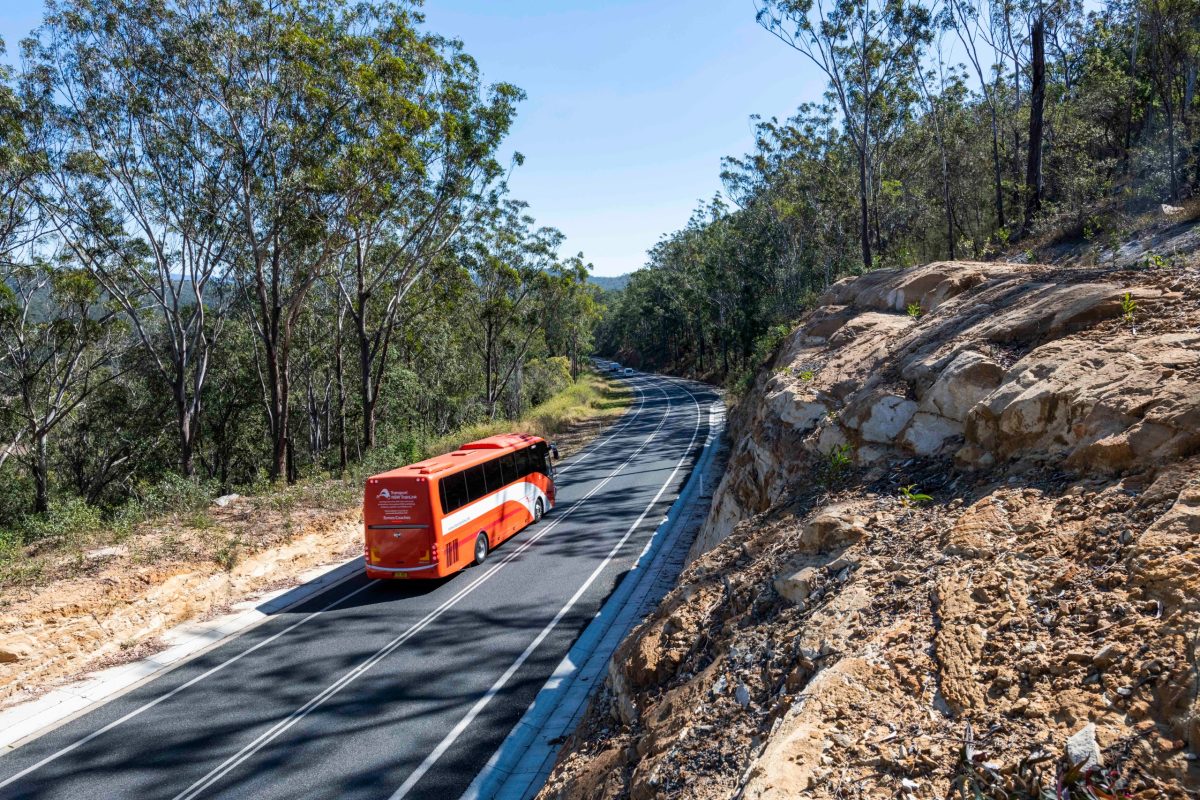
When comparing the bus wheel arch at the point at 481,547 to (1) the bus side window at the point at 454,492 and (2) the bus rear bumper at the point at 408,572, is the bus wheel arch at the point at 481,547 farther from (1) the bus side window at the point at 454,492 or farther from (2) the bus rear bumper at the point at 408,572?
(2) the bus rear bumper at the point at 408,572

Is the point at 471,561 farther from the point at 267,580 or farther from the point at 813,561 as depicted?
the point at 813,561

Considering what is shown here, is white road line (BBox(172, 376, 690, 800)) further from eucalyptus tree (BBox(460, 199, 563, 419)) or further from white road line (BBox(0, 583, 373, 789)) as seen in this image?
eucalyptus tree (BBox(460, 199, 563, 419))

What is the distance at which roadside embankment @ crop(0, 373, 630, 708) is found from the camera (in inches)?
402

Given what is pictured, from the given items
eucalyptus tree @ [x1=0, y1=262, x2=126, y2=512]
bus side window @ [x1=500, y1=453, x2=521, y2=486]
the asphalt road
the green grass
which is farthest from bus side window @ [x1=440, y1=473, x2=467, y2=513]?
eucalyptus tree @ [x1=0, y1=262, x2=126, y2=512]

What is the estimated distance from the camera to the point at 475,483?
1555 centimetres

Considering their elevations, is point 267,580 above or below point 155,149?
below

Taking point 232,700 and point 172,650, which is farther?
point 172,650

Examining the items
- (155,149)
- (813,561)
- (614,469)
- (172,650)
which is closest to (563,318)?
(614,469)

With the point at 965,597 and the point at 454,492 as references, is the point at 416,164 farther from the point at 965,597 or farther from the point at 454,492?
the point at 965,597

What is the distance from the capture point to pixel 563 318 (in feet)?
208

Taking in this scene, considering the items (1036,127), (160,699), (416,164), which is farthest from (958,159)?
(160,699)

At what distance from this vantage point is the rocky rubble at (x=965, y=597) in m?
3.12

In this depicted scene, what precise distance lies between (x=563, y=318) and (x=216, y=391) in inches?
1352

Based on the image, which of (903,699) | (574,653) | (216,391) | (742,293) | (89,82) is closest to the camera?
(903,699)
